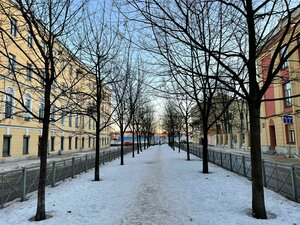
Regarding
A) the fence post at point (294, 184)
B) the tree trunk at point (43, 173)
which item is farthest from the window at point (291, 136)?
the tree trunk at point (43, 173)

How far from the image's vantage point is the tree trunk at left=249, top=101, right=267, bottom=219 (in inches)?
219

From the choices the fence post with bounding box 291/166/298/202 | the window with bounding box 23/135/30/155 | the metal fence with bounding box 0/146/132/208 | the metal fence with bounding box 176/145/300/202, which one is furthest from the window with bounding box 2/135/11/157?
the fence post with bounding box 291/166/298/202

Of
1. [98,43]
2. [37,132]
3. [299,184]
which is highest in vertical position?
[98,43]

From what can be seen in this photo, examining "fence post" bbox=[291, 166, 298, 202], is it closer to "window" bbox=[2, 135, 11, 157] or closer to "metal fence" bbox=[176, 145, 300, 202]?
"metal fence" bbox=[176, 145, 300, 202]

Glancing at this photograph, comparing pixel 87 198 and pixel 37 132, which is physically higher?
pixel 37 132

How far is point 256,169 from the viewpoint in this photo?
5.78 meters

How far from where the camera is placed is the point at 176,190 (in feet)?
27.8

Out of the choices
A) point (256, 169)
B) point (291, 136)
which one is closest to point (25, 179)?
point (256, 169)

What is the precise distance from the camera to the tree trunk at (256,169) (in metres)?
5.57

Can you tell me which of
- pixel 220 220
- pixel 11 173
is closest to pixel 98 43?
pixel 11 173

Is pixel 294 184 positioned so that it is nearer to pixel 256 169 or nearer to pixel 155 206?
pixel 256 169

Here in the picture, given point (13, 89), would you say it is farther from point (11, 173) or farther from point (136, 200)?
point (136, 200)

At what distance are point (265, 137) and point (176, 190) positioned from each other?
25.1 meters

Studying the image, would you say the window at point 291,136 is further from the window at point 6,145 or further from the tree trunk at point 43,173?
the window at point 6,145
